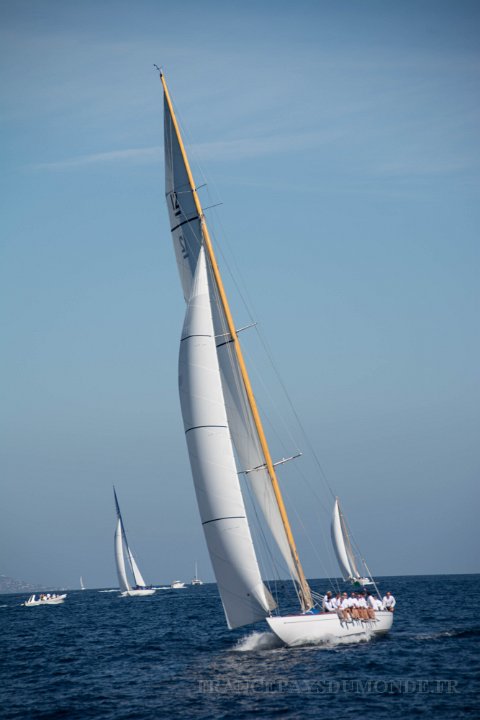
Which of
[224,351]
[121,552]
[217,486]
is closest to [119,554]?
[121,552]

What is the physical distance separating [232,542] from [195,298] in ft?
29.4

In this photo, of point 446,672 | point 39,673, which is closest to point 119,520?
point 39,673

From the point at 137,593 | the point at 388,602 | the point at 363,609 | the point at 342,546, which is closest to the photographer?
the point at 363,609

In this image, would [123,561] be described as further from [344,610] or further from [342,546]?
[344,610]

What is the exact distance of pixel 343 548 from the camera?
96875 millimetres

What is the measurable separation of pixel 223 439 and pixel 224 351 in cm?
465

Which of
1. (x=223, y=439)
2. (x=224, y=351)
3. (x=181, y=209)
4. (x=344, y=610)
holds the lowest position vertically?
(x=344, y=610)

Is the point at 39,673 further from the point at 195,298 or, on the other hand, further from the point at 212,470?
the point at 195,298

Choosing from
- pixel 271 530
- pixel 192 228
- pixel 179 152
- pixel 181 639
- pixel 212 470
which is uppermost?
pixel 179 152

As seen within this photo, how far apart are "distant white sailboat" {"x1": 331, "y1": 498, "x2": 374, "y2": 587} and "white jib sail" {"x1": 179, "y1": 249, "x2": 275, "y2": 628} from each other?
63.2 metres

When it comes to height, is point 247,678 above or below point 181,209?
below

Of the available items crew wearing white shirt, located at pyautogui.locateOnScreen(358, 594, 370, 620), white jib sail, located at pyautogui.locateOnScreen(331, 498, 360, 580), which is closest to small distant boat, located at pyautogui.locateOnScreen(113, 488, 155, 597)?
white jib sail, located at pyautogui.locateOnScreen(331, 498, 360, 580)

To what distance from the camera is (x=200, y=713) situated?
2531 centimetres

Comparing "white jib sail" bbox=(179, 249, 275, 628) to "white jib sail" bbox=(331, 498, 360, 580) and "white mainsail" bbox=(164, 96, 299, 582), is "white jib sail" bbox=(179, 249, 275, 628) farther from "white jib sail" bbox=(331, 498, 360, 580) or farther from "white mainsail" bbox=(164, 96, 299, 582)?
"white jib sail" bbox=(331, 498, 360, 580)
